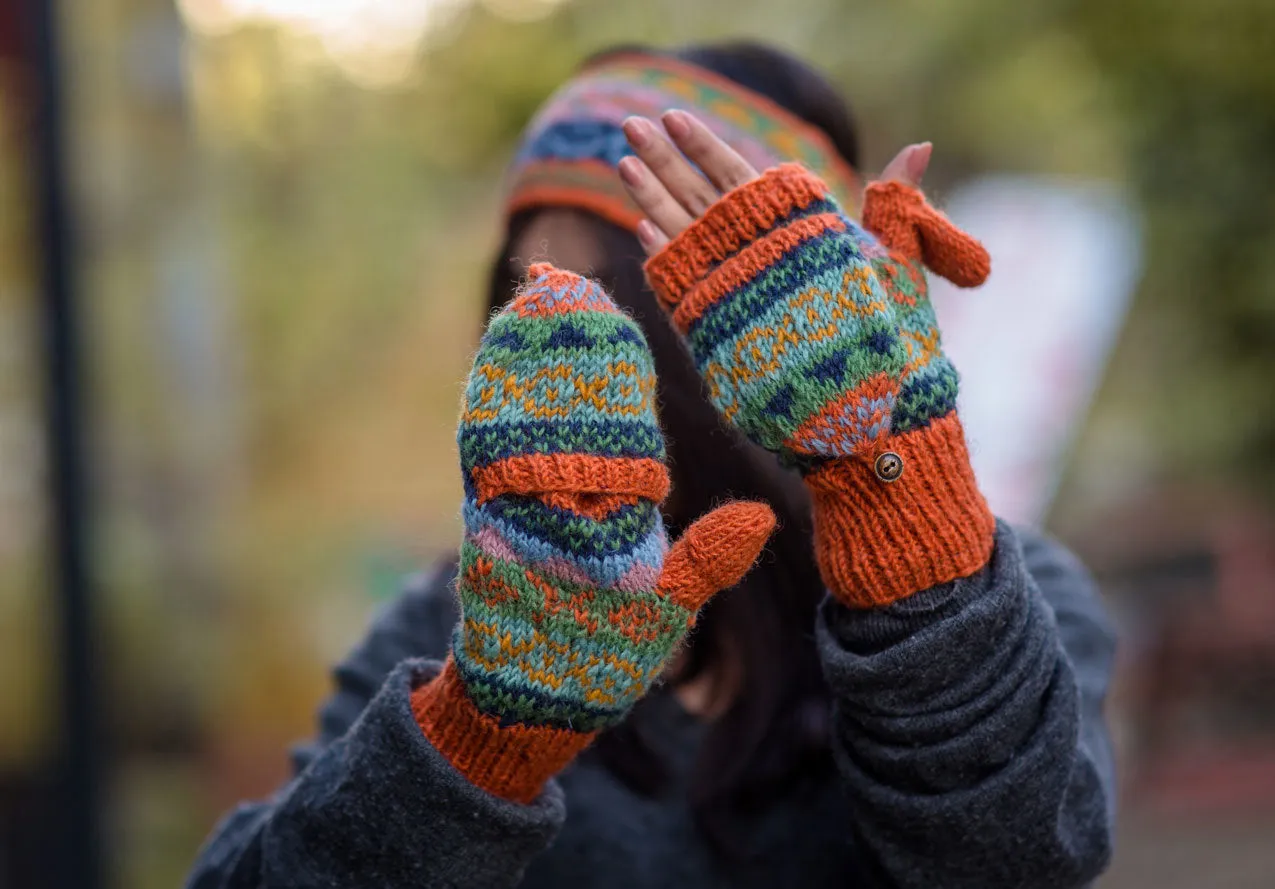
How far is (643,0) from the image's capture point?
17.0 feet

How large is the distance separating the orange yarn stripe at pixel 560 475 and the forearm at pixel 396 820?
0.66 feet

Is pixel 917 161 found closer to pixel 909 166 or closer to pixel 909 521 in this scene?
pixel 909 166

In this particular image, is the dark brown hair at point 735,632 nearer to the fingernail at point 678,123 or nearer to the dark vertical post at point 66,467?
the fingernail at point 678,123

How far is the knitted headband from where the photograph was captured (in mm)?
1210

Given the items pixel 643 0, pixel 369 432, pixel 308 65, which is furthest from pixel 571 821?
pixel 643 0

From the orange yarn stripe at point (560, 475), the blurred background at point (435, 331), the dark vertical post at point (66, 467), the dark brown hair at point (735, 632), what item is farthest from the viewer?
the blurred background at point (435, 331)

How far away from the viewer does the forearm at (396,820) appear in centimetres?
86

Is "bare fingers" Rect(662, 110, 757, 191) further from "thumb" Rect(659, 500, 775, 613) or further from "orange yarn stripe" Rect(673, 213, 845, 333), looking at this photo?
"thumb" Rect(659, 500, 775, 613)

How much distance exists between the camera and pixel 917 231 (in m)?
0.96

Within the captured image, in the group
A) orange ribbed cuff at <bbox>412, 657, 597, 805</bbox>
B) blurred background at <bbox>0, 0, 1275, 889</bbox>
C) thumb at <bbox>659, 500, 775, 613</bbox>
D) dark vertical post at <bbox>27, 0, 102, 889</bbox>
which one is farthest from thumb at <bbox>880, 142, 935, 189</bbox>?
blurred background at <bbox>0, 0, 1275, 889</bbox>

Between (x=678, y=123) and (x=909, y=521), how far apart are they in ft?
1.19

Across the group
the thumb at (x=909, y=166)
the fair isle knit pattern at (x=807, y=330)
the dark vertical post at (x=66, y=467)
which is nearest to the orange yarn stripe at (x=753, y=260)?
the fair isle knit pattern at (x=807, y=330)

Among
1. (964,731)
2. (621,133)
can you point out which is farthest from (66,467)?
(964,731)

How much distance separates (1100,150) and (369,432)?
319 cm
